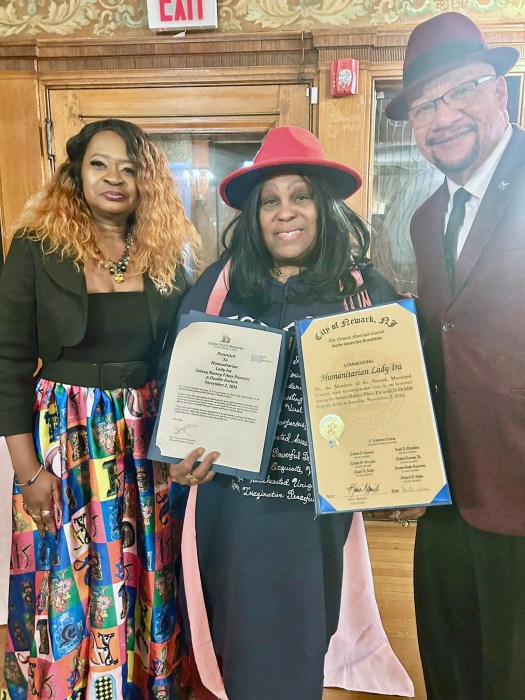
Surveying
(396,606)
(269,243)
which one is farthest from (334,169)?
(396,606)

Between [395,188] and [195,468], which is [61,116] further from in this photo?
[195,468]

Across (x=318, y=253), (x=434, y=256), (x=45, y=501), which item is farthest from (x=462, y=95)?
(x=45, y=501)

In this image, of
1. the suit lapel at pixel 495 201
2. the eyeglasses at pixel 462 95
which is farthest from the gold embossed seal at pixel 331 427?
the eyeglasses at pixel 462 95

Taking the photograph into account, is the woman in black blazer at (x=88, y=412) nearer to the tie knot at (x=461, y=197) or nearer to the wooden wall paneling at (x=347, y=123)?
the tie knot at (x=461, y=197)

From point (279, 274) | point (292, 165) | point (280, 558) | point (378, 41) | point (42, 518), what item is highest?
point (378, 41)

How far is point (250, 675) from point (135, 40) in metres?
2.28

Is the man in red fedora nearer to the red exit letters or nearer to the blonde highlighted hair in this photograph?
the blonde highlighted hair

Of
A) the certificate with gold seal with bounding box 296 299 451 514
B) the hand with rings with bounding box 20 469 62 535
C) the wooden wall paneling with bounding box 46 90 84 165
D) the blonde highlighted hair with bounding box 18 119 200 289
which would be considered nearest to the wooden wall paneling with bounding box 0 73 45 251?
the wooden wall paneling with bounding box 46 90 84 165

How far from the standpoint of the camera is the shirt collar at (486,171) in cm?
87

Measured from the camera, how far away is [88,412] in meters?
1.12

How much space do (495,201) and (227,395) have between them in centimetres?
60

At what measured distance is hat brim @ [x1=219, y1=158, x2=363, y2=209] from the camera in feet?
3.41

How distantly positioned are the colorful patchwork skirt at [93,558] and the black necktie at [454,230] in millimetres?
720

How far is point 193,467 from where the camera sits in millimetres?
1026
